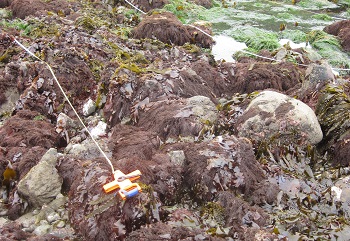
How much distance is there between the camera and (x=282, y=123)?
13.8 feet

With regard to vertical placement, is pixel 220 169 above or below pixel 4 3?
below

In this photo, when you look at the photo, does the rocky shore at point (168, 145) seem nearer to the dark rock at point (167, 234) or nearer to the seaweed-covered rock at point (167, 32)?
the dark rock at point (167, 234)

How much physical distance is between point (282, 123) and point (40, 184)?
272cm

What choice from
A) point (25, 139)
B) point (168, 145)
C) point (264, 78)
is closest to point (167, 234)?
point (168, 145)

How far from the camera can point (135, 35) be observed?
7695 millimetres

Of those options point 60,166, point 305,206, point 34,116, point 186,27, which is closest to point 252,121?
point 305,206

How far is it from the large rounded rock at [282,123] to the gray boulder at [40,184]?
7.19 feet

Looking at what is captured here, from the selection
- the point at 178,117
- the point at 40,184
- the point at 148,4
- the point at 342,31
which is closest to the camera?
the point at 40,184

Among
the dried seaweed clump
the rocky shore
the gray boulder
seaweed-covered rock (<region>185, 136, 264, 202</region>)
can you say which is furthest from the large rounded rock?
the dried seaweed clump

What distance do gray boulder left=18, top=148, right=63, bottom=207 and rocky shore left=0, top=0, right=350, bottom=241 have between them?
1cm

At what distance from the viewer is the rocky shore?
305 cm

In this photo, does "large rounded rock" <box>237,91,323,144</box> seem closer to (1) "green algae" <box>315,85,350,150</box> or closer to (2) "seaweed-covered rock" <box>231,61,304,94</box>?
(1) "green algae" <box>315,85,350,150</box>

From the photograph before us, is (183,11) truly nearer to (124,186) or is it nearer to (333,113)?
(333,113)

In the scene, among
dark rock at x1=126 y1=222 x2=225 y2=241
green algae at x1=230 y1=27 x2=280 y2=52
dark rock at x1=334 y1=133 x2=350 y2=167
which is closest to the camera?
dark rock at x1=126 y1=222 x2=225 y2=241
